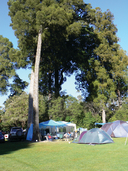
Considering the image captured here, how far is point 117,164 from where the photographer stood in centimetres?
740

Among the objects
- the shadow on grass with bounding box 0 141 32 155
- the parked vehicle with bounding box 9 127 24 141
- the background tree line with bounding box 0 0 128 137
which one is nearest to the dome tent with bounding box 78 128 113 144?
the shadow on grass with bounding box 0 141 32 155

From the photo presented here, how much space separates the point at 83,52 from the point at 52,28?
1142cm

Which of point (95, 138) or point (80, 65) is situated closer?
point (95, 138)

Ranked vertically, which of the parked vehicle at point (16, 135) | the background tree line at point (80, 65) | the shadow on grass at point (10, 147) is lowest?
the shadow on grass at point (10, 147)

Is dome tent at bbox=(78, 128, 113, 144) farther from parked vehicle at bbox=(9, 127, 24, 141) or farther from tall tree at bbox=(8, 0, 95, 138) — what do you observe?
tall tree at bbox=(8, 0, 95, 138)

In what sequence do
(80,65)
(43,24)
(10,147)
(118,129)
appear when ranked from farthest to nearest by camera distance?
1. (80,65)
2. (43,24)
3. (118,129)
4. (10,147)

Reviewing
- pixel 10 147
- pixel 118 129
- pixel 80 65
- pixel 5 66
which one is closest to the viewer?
pixel 10 147

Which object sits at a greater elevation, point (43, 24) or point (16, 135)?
point (43, 24)

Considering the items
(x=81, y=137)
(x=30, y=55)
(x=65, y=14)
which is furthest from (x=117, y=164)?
(x=30, y=55)

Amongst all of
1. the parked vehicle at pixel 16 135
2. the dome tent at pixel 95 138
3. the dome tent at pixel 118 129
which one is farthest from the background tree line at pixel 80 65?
the dome tent at pixel 95 138

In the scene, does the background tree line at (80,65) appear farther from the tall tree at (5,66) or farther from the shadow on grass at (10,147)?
the shadow on grass at (10,147)

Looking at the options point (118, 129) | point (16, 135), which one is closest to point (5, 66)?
point (16, 135)

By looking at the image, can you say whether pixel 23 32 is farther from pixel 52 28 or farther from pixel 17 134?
pixel 17 134

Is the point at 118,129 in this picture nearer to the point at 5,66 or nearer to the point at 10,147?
the point at 10,147
